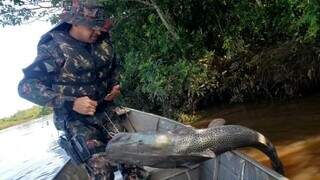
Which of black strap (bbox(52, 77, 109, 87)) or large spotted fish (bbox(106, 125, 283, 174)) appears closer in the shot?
large spotted fish (bbox(106, 125, 283, 174))

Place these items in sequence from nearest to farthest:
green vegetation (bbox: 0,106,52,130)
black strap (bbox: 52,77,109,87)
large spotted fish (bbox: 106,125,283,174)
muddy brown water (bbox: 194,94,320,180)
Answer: large spotted fish (bbox: 106,125,283,174) → black strap (bbox: 52,77,109,87) → muddy brown water (bbox: 194,94,320,180) → green vegetation (bbox: 0,106,52,130)

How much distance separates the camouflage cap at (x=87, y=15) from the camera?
4.08 m

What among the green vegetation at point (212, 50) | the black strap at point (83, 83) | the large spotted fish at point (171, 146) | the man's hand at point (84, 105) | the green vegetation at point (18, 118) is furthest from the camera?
the green vegetation at point (18, 118)

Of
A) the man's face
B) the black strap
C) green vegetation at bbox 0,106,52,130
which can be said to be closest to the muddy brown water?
the black strap

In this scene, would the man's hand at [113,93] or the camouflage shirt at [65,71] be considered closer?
the camouflage shirt at [65,71]

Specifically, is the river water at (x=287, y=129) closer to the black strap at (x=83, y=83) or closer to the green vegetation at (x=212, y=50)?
the green vegetation at (x=212, y=50)

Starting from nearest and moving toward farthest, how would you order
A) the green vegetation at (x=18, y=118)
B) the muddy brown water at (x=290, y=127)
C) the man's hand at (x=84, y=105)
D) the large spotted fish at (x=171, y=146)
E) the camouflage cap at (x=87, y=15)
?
the large spotted fish at (x=171, y=146), the man's hand at (x=84, y=105), the camouflage cap at (x=87, y=15), the muddy brown water at (x=290, y=127), the green vegetation at (x=18, y=118)

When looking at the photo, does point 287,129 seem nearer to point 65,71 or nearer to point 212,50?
point 212,50

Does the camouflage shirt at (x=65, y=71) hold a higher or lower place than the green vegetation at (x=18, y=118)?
higher

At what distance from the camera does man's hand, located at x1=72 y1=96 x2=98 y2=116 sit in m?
3.96

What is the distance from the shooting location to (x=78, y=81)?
14.0 ft

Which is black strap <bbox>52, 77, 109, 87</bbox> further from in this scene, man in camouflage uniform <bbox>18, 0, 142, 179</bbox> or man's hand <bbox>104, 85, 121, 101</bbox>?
man's hand <bbox>104, 85, 121, 101</bbox>

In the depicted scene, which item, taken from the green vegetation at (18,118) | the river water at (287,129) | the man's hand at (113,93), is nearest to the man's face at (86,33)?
the man's hand at (113,93)

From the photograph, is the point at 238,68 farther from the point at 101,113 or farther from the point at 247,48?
the point at 101,113
